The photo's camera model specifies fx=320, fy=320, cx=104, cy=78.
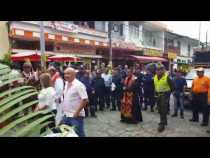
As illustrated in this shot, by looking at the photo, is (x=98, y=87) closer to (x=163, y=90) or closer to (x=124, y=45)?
(x=163, y=90)

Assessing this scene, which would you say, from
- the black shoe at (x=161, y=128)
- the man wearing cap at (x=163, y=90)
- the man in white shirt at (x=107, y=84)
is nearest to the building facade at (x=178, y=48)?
the man in white shirt at (x=107, y=84)

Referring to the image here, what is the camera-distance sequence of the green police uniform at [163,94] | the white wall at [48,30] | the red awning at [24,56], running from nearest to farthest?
the green police uniform at [163,94] → the red awning at [24,56] → the white wall at [48,30]

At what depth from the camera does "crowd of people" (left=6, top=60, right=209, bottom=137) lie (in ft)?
16.4

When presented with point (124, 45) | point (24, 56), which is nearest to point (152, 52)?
point (124, 45)

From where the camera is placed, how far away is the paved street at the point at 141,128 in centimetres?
720

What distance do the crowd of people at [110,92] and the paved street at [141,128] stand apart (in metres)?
0.27

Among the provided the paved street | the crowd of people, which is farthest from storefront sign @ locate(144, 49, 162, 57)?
the paved street

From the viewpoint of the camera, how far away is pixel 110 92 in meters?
11.6

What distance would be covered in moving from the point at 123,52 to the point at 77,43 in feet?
23.4

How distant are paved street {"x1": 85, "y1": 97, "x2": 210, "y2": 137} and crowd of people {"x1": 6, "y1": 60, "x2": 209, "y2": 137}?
269 mm

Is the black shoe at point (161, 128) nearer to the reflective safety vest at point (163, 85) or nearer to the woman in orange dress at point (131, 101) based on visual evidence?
the reflective safety vest at point (163, 85)

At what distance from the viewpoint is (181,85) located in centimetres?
983

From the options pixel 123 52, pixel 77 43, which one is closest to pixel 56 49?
pixel 77 43
